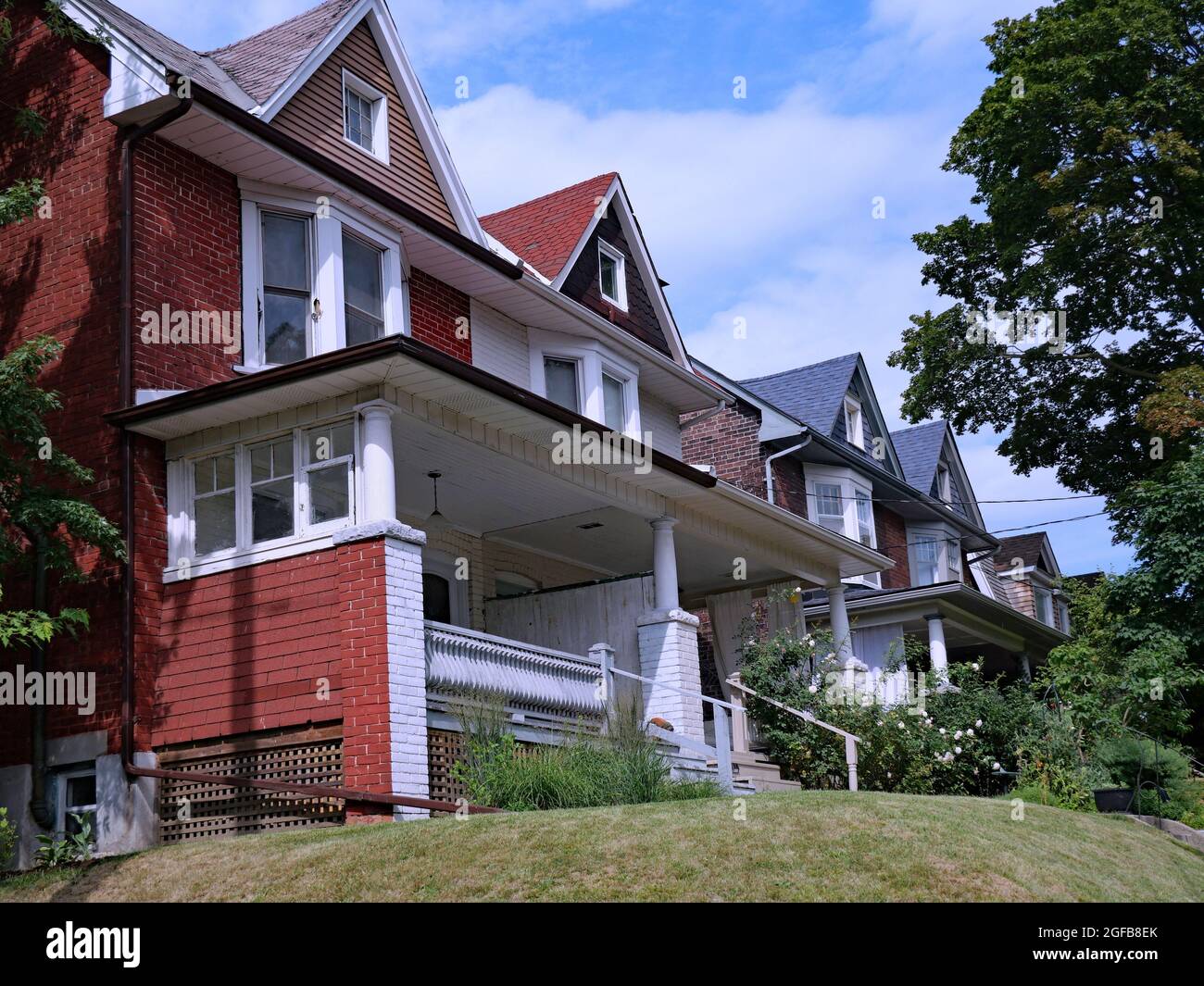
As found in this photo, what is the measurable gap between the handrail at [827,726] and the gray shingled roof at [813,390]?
12.7m

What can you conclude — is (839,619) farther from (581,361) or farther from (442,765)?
(442,765)

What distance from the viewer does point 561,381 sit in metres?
21.5

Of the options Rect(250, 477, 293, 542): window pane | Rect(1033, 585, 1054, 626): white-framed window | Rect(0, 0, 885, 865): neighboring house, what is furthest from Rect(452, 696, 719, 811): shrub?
Rect(1033, 585, 1054, 626): white-framed window

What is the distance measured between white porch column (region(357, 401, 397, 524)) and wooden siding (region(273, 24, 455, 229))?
5.28 metres

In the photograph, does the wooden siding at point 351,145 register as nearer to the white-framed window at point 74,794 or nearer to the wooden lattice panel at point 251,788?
the wooden lattice panel at point 251,788

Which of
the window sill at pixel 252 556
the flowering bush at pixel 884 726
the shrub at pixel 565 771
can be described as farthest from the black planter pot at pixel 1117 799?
the window sill at pixel 252 556

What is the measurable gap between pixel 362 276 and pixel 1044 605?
3067 centimetres

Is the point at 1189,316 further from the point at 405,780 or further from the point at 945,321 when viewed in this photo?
the point at 405,780

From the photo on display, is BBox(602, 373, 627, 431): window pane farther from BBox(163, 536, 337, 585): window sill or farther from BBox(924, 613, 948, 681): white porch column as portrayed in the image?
BBox(163, 536, 337, 585): window sill

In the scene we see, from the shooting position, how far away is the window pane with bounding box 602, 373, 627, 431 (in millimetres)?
22297

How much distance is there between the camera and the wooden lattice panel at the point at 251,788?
13.1m

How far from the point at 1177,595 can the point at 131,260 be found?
16428 millimetres

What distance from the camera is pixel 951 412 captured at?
97.5 ft

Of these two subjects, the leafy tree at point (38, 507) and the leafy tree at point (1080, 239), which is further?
the leafy tree at point (1080, 239)
